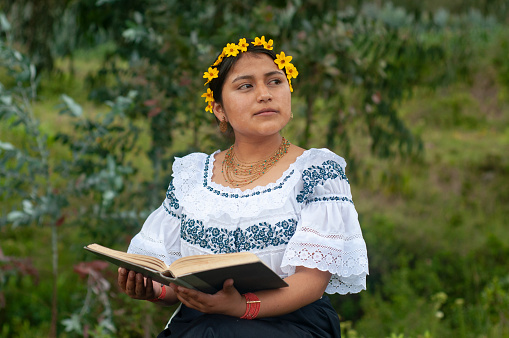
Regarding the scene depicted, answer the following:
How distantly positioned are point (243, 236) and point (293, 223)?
6.1 inches

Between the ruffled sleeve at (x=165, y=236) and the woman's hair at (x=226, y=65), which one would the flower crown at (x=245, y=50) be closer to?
the woman's hair at (x=226, y=65)

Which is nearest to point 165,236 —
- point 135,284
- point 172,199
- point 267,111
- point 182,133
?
point 172,199

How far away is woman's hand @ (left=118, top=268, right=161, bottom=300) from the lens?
1.83 meters

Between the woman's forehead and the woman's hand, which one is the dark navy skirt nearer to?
the woman's hand

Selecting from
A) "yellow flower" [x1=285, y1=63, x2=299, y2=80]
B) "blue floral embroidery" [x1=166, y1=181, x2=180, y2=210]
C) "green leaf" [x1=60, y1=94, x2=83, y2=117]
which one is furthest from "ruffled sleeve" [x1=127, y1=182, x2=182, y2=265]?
"green leaf" [x1=60, y1=94, x2=83, y2=117]

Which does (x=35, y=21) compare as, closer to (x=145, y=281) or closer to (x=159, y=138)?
(x=159, y=138)

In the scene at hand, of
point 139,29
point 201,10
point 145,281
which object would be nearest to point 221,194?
point 145,281

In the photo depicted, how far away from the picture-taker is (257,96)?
6.02ft

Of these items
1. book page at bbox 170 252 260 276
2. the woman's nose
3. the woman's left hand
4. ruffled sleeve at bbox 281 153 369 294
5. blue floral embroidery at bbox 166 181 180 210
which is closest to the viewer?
book page at bbox 170 252 260 276

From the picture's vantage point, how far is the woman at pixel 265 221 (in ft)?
5.65

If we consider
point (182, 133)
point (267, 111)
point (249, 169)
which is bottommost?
point (249, 169)

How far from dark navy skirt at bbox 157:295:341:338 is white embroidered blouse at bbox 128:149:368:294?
0.10 meters

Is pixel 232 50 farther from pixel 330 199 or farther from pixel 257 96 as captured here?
pixel 330 199

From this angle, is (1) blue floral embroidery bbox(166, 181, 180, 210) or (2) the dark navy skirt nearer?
(2) the dark navy skirt
